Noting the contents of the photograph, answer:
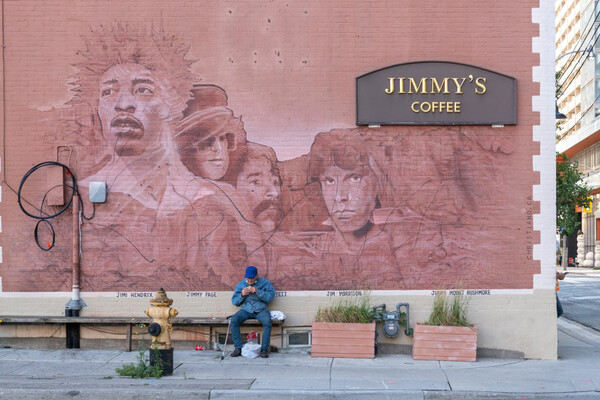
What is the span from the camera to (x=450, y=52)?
31.7 ft

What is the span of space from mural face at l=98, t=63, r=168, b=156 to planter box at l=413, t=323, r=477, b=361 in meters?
5.23

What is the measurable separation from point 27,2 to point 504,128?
7888 mm

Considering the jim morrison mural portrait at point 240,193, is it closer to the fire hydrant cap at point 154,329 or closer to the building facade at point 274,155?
the building facade at point 274,155

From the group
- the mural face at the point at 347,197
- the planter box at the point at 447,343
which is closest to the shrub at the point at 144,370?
the mural face at the point at 347,197

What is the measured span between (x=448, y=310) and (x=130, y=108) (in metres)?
5.94

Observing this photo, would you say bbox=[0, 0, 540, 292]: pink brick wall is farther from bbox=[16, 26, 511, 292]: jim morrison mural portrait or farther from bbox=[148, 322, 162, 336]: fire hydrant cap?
bbox=[148, 322, 162, 336]: fire hydrant cap

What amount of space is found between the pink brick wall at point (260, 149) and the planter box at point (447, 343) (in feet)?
2.53

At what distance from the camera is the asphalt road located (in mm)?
14853

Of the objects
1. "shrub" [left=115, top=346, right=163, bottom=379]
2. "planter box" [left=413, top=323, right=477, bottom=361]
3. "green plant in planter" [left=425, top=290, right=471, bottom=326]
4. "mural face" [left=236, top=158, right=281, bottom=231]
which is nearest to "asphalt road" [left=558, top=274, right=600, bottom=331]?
"green plant in planter" [left=425, top=290, right=471, bottom=326]

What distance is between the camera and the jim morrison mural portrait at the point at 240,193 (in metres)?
9.62

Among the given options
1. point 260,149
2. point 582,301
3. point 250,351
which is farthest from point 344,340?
point 582,301

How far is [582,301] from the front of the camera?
18.9 meters

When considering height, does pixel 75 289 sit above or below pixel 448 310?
above

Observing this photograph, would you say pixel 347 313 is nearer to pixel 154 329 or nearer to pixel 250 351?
pixel 250 351
